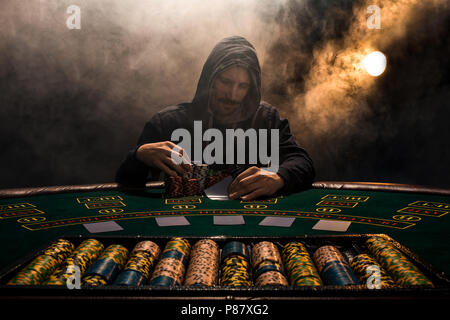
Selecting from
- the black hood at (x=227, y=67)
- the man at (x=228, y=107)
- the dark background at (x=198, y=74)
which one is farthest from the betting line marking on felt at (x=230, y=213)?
the dark background at (x=198, y=74)

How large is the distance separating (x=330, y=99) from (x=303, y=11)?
139 centimetres

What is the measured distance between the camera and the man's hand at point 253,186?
257 cm

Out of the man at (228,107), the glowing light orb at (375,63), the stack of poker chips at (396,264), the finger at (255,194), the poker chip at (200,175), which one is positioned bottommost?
the finger at (255,194)

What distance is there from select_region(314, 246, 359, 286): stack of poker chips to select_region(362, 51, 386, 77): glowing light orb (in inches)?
178

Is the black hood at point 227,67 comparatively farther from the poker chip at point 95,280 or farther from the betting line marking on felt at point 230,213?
the poker chip at point 95,280

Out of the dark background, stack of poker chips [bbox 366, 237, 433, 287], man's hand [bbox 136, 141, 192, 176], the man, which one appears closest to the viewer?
stack of poker chips [bbox 366, 237, 433, 287]

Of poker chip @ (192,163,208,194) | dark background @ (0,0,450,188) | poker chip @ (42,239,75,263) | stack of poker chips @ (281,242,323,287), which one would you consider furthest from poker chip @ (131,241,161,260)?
dark background @ (0,0,450,188)

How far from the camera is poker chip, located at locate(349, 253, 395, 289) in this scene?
115 centimetres

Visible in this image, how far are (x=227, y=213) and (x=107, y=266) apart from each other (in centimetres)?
100

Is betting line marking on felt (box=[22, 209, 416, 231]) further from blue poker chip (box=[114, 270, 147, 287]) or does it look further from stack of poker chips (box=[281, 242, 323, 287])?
blue poker chip (box=[114, 270, 147, 287])

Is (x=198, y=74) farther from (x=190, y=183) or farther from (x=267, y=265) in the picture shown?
(x=267, y=265)

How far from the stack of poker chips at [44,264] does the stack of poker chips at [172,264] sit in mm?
400

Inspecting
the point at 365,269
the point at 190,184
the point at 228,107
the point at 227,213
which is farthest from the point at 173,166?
the point at 365,269

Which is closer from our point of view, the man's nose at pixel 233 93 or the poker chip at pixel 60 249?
the poker chip at pixel 60 249
